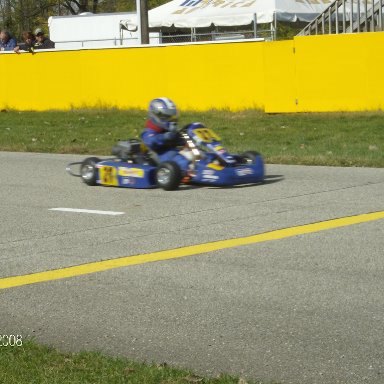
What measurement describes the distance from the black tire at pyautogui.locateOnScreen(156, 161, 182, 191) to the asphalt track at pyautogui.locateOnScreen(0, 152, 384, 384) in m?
0.13

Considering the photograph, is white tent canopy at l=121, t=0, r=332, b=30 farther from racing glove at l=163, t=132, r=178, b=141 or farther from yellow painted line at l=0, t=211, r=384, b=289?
yellow painted line at l=0, t=211, r=384, b=289

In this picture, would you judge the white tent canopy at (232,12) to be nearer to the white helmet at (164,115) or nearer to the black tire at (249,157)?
the white helmet at (164,115)

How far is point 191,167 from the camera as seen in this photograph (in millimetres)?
11883

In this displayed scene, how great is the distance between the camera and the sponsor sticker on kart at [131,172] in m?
12.1

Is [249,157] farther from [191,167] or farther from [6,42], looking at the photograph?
[6,42]

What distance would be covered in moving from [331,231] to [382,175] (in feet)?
12.7

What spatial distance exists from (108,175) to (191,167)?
1.15 metres

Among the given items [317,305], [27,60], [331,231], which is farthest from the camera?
[27,60]

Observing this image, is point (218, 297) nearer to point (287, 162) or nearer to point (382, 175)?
point (382, 175)

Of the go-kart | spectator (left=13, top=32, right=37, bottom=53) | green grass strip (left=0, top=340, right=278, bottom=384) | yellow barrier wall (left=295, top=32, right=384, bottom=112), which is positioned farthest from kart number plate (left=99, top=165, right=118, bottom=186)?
spectator (left=13, top=32, right=37, bottom=53)

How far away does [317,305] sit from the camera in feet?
20.9

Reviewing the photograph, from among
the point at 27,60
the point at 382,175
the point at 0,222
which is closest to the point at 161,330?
the point at 0,222

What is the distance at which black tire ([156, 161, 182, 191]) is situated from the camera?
459 inches

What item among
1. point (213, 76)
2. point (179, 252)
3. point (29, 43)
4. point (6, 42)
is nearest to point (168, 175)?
point (179, 252)
